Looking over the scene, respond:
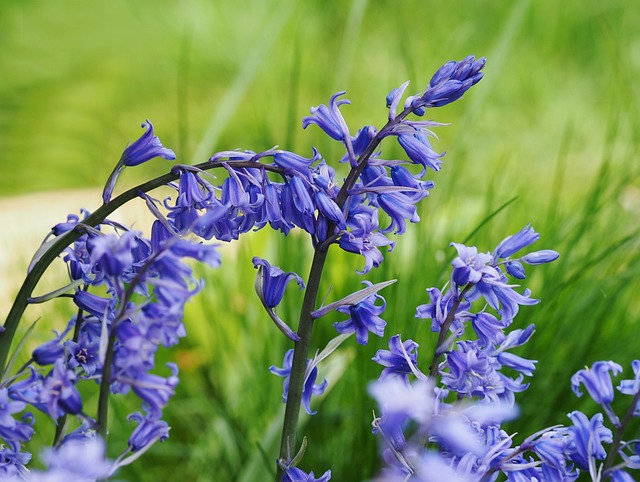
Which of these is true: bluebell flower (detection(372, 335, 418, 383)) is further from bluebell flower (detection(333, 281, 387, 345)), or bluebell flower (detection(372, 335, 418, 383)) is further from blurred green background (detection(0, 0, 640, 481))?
blurred green background (detection(0, 0, 640, 481))

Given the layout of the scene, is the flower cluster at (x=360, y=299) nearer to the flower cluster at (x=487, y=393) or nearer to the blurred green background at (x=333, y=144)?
the flower cluster at (x=487, y=393)

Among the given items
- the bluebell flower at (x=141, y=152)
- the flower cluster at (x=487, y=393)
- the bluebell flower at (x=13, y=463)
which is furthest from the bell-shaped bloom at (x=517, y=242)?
the bluebell flower at (x=13, y=463)

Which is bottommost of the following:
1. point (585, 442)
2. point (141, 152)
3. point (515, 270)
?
point (585, 442)

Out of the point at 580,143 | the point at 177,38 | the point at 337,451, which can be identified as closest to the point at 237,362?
the point at 337,451

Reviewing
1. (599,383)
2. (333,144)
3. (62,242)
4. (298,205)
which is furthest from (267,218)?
(333,144)

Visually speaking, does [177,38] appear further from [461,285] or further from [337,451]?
[461,285]

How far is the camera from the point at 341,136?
60cm

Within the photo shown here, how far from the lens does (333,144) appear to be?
91.0 inches

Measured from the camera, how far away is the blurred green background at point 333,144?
4.29 ft

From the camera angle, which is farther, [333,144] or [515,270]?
[333,144]

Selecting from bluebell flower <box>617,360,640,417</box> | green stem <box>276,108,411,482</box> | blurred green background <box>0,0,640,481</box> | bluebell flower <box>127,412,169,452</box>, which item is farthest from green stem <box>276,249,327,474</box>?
blurred green background <box>0,0,640,481</box>

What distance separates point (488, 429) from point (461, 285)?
10 cm

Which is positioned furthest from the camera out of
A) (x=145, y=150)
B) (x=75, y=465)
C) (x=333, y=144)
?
(x=333, y=144)

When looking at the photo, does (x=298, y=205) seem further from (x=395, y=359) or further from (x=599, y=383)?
(x=599, y=383)
